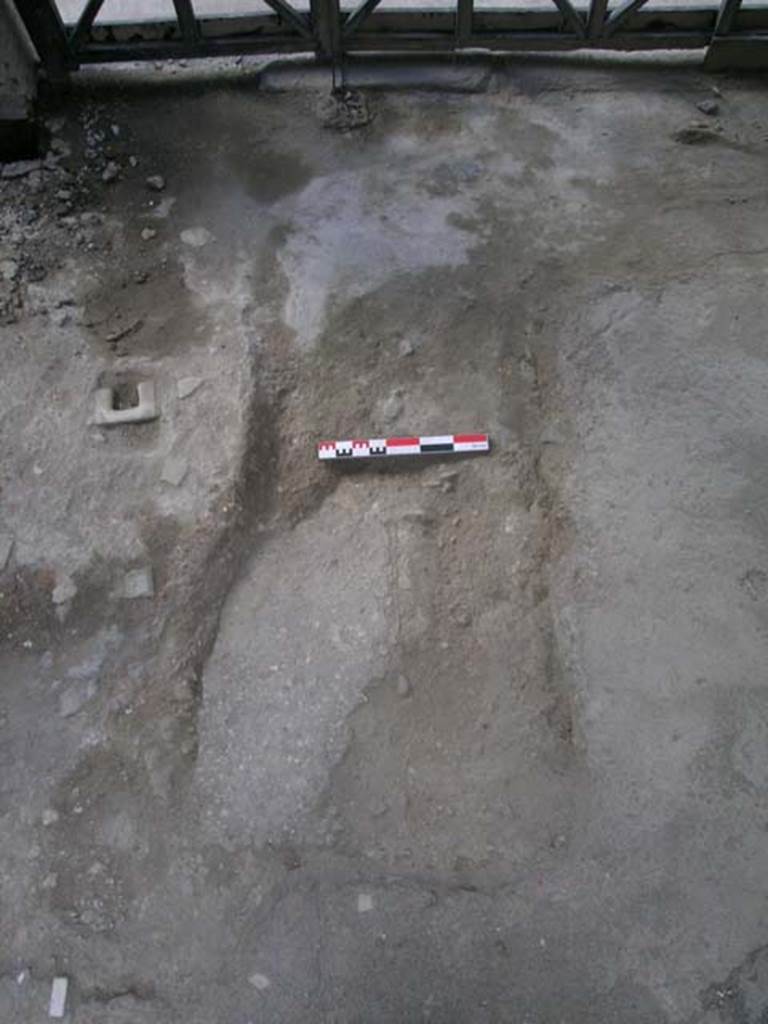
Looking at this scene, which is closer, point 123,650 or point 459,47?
point 123,650

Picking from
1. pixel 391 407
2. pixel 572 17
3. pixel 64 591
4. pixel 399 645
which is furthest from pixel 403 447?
pixel 572 17

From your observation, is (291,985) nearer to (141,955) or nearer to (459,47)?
(141,955)

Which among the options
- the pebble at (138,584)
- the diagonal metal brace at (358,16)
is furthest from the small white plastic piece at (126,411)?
the diagonal metal brace at (358,16)

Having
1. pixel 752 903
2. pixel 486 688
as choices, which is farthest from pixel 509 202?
pixel 752 903

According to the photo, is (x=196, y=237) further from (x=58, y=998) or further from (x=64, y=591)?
(x=58, y=998)

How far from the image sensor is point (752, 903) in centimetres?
352

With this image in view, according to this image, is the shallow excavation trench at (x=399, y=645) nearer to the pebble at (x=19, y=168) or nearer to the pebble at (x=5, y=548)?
the pebble at (x=5, y=548)

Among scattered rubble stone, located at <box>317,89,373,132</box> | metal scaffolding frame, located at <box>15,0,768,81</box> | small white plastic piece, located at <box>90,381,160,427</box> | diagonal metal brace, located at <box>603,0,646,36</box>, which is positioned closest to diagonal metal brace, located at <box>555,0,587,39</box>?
metal scaffolding frame, located at <box>15,0,768,81</box>

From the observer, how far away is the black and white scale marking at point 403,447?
4.51 meters

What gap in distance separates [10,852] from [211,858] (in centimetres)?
83

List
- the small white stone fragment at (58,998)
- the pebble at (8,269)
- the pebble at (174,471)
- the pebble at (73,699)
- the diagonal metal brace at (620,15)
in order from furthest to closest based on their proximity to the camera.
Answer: the diagonal metal brace at (620,15) < the pebble at (8,269) < the pebble at (174,471) < the pebble at (73,699) < the small white stone fragment at (58,998)

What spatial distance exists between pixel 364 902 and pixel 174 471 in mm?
2214

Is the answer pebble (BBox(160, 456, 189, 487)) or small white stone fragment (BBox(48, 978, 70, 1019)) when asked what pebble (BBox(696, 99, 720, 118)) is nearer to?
pebble (BBox(160, 456, 189, 487))

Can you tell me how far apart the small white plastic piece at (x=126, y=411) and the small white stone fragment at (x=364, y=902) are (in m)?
2.54
